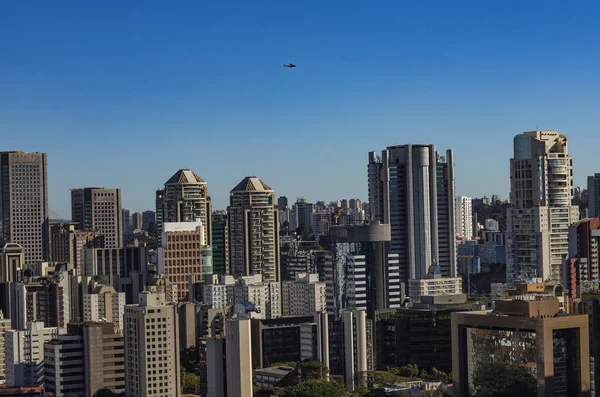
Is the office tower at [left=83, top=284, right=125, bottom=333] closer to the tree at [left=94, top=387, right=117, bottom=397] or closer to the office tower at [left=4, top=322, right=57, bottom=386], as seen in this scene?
the office tower at [left=4, top=322, right=57, bottom=386]

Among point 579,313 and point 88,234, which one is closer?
point 579,313

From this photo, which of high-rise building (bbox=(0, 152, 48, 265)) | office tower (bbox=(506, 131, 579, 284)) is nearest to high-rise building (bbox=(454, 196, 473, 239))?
high-rise building (bbox=(0, 152, 48, 265))

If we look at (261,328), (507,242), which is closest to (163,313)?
(261,328)

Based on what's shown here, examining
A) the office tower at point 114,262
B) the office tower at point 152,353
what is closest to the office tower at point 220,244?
the office tower at point 114,262

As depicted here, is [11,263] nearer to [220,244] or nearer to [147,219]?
[220,244]

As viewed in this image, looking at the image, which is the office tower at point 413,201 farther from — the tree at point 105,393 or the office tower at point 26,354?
the tree at point 105,393

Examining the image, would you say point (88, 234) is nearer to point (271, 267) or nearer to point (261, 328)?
point (271, 267)

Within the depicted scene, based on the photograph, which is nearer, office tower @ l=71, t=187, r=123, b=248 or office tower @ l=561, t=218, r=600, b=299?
office tower @ l=561, t=218, r=600, b=299
